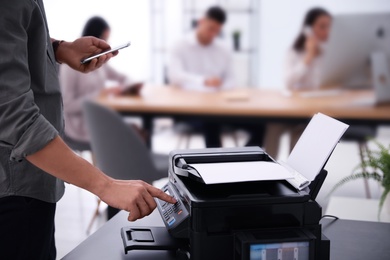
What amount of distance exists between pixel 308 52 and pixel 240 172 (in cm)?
330

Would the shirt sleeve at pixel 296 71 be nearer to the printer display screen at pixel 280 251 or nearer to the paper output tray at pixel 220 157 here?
the paper output tray at pixel 220 157

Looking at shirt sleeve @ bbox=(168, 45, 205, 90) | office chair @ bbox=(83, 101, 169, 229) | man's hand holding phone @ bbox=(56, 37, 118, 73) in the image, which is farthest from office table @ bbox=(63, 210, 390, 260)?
shirt sleeve @ bbox=(168, 45, 205, 90)

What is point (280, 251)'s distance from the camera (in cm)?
107

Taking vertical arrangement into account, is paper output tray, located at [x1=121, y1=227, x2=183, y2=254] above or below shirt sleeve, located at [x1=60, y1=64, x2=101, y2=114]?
below

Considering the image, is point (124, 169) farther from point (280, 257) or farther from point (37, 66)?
point (280, 257)

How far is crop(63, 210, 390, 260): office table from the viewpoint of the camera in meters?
1.21

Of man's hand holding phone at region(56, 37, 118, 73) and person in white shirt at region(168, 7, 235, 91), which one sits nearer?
man's hand holding phone at region(56, 37, 118, 73)

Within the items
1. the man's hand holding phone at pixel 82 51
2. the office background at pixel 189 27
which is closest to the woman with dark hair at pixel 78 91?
the office background at pixel 189 27

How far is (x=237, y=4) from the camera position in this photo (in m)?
6.04

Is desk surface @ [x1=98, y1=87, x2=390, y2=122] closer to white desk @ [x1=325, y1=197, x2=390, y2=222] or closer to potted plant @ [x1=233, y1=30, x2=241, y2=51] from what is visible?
white desk @ [x1=325, y1=197, x2=390, y2=222]

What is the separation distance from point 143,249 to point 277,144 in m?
2.61

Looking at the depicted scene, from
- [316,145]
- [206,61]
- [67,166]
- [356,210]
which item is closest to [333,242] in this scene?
[316,145]

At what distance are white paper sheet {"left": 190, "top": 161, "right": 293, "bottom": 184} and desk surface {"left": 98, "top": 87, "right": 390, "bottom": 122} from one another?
1995 millimetres

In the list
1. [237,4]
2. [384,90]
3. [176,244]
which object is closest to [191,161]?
[176,244]
